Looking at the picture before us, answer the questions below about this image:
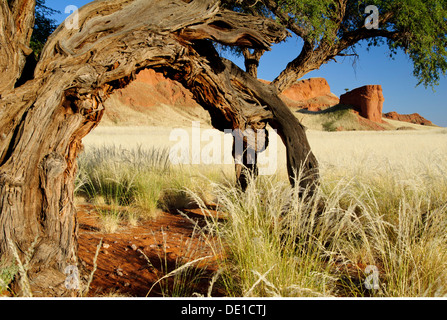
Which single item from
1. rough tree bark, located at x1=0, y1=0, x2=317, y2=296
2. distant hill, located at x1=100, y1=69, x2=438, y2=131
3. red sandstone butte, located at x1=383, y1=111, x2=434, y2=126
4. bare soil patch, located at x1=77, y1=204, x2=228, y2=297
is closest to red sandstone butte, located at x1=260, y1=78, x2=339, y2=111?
red sandstone butte, located at x1=383, y1=111, x2=434, y2=126

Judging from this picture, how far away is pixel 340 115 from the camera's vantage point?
64.9 m

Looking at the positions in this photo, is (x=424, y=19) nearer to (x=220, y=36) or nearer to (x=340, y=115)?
(x=220, y=36)

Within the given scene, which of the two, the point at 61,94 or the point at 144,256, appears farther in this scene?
the point at 144,256

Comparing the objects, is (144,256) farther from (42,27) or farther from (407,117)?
(407,117)

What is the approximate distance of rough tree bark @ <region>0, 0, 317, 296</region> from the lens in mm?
2883

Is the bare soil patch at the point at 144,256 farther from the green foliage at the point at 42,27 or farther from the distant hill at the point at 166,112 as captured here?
the distant hill at the point at 166,112

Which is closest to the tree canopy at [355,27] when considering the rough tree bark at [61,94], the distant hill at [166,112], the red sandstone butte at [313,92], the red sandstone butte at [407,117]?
the rough tree bark at [61,94]

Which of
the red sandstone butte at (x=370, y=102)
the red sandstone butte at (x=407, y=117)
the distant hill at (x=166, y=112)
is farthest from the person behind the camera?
the red sandstone butte at (x=407, y=117)

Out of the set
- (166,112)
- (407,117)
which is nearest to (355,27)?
(166,112)

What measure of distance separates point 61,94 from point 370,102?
78959 millimetres

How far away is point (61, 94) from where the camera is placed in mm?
3039

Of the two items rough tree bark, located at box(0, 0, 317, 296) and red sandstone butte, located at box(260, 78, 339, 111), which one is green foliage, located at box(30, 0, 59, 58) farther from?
red sandstone butte, located at box(260, 78, 339, 111)

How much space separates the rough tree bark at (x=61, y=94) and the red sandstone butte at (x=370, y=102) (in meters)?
76.9

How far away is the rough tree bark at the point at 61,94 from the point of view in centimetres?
288
